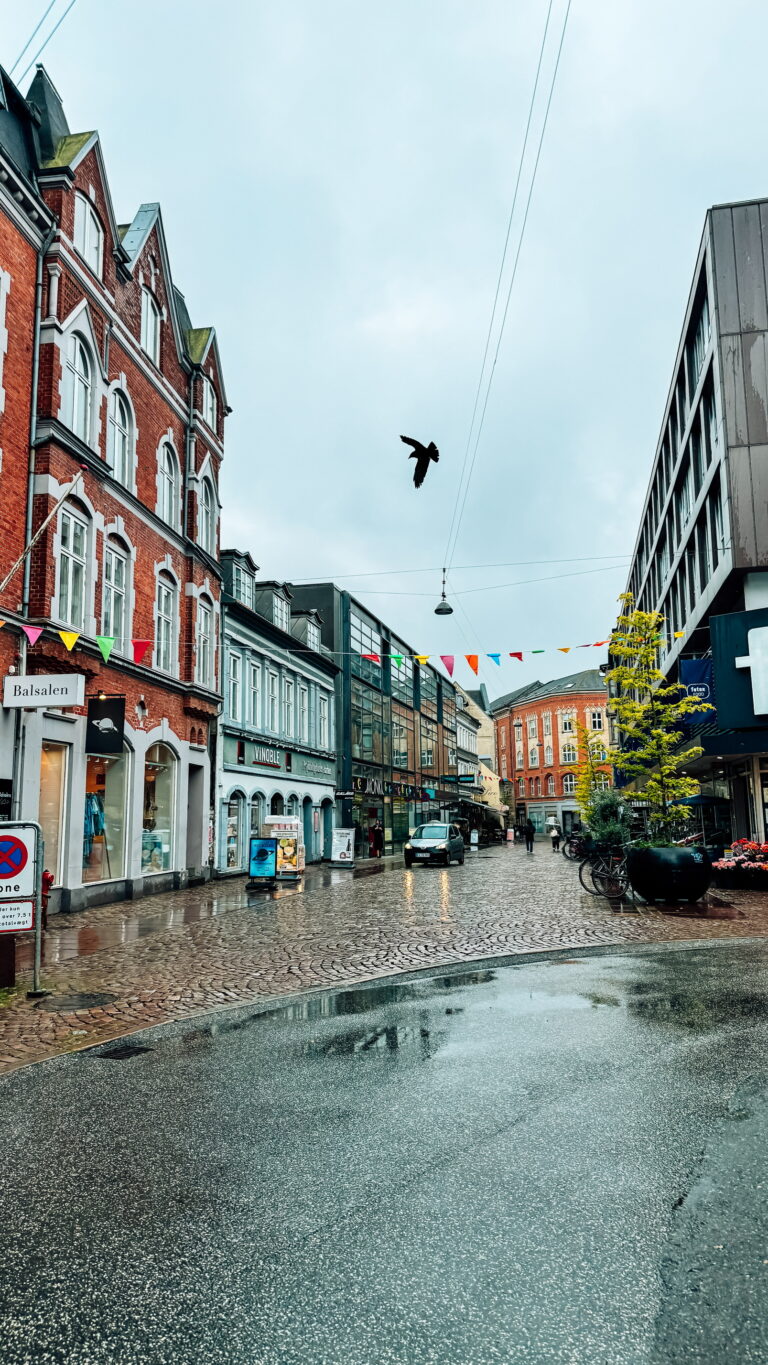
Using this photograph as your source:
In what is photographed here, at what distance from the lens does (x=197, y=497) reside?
24.1m

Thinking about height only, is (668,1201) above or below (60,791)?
below

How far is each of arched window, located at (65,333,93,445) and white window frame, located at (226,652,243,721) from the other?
36.4 feet

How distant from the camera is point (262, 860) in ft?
72.4

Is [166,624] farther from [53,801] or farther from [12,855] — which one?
[12,855]

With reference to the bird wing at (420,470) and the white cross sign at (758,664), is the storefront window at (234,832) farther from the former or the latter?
the bird wing at (420,470)

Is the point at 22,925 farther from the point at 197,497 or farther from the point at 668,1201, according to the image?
the point at 197,497

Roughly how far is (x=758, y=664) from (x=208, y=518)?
52.4 ft

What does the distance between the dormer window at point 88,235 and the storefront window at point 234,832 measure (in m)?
15.1

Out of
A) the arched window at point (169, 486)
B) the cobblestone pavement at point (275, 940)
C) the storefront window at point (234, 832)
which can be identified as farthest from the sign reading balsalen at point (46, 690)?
the storefront window at point (234, 832)

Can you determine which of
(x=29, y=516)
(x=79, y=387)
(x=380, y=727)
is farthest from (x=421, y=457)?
(x=380, y=727)

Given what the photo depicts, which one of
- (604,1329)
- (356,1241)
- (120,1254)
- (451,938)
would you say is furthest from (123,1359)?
(451,938)

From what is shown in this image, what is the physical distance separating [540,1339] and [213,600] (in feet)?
79.0

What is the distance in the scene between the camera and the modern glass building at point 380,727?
42.4 m

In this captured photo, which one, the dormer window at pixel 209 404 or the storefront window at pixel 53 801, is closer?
the storefront window at pixel 53 801
